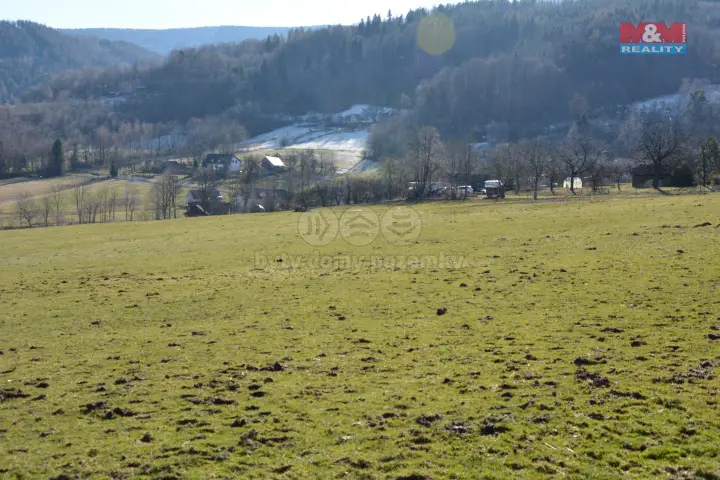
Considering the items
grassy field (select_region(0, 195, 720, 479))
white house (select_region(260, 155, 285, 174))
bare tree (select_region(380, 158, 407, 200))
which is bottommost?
grassy field (select_region(0, 195, 720, 479))

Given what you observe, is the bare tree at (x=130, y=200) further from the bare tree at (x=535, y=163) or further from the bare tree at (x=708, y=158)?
the bare tree at (x=708, y=158)

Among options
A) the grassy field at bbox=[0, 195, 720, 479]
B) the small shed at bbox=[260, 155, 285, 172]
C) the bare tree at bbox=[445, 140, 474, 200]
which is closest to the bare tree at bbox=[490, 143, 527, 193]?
the bare tree at bbox=[445, 140, 474, 200]

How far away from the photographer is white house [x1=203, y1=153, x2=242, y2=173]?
6954 inches

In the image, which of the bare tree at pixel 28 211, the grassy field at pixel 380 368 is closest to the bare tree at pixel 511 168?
the grassy field at pixel 380 368

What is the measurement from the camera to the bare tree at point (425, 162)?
300 ft

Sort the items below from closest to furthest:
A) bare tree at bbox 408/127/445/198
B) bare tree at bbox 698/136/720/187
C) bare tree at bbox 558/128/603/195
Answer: bare tree at bbox 698/136/720/187 → bare tree at bbox 558/128/603/195 → bare tree at bbox 408/127/445/198

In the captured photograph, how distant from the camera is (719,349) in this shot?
13.9 metres

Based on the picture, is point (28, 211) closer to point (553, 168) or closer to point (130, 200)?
point (130, 200)

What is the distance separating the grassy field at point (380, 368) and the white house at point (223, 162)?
14768 centimetres

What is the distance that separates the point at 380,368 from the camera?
14.7 m

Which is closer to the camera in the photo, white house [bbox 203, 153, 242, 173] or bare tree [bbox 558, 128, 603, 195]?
bare tree [bbox 558, 128, 603, 195]

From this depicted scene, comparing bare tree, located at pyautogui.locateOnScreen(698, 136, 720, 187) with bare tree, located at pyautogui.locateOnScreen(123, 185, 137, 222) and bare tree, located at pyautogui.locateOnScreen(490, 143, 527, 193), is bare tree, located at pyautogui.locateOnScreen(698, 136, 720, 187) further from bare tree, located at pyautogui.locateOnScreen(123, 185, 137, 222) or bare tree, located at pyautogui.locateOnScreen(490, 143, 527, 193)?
bare tree, located at pyautogui.locateOnScreen(123, 185, 137, 222)

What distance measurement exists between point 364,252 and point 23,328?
62.5ft

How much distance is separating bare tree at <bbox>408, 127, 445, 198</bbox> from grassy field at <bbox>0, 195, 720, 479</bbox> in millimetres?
59670
